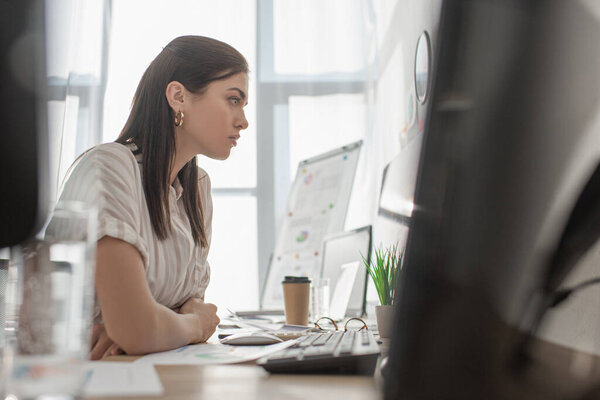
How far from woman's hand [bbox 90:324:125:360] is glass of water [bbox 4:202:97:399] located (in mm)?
499

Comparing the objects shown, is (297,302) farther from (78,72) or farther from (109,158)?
(78,72)

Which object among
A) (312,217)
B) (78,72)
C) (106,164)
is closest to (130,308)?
(106,164)

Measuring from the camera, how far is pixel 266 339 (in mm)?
920

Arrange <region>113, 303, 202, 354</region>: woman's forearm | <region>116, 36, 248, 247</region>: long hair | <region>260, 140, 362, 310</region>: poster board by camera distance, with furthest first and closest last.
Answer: <region>260, 140, 362, 310</region>: poster board
<region>116, 36, 248, 247</region>: long hair
<region>113, 303, 202, 354</region>: woman's forearm

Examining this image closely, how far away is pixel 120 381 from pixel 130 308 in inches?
17.6

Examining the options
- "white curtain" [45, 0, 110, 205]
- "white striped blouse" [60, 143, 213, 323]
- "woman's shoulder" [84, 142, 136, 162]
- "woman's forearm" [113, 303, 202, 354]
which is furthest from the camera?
"white curtain" [45, 0, 110, 205]

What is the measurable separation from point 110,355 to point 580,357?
746mm

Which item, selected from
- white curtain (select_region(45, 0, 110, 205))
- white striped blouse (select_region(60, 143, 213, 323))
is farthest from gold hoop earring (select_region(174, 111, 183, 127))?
white curtain (select_region(45, 0, 110, 205))

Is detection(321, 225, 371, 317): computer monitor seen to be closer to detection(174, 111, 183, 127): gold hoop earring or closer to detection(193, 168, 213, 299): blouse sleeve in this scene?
detection(193, 168, 213, 299): blouse sleeve

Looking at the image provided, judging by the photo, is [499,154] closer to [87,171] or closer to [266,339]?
[266,339]

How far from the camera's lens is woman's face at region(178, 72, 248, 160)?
4.78ft

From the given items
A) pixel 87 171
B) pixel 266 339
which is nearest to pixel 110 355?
pixel 266 339

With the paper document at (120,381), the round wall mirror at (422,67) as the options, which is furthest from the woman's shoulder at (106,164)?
the round wall mirror at (422,67)

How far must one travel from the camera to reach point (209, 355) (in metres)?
0.79
